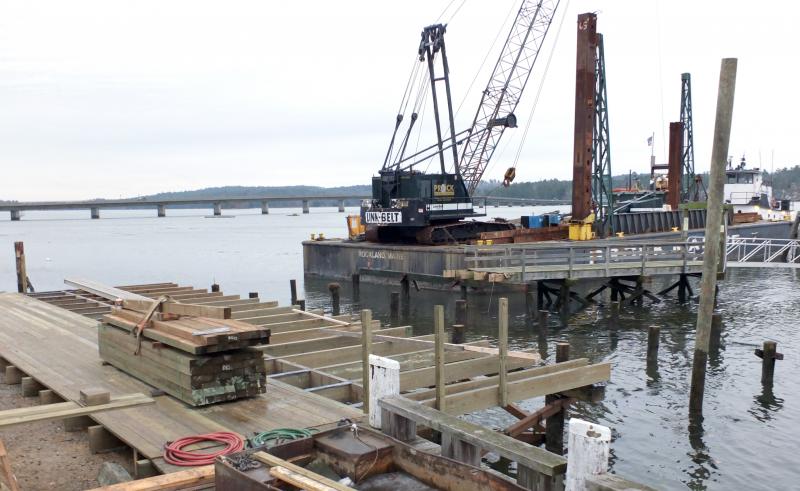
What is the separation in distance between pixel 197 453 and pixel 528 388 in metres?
5.67

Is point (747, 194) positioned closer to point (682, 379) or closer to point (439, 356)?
point (682, 379)

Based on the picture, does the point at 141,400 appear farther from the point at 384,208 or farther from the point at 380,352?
the point at 384,208

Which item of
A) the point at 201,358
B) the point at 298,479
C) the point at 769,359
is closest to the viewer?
the point at 298,479

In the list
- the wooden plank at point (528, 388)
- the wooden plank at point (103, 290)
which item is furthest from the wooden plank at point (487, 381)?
the wooden plank at point (103, 290)

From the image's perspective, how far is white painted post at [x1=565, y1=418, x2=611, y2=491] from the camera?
5.22m

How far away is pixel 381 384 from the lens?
25.7ft

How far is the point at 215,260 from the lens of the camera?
69.3 metres

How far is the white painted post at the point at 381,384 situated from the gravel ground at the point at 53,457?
126 inches

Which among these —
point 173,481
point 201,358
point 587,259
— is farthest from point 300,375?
point 587,259

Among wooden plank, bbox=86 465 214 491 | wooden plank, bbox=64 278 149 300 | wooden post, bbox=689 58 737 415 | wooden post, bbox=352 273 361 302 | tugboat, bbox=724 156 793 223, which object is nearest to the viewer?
wooden plank, bbox=86 465 214 491

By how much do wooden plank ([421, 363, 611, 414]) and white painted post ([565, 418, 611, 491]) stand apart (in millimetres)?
4687

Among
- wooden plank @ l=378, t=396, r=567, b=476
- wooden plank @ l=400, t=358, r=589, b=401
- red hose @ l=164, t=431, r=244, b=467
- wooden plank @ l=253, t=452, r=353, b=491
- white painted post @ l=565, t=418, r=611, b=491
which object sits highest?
white painted post @ l=565, t=418, r=611, b=491

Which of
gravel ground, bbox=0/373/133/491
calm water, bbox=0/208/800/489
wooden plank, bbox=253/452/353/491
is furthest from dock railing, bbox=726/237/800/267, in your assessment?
gravel ground, bbox=0/373/133/491

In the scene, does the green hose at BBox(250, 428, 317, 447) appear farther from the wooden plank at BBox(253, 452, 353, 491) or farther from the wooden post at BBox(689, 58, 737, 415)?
the wooden post at BBox(689, 58, 737, 415)
